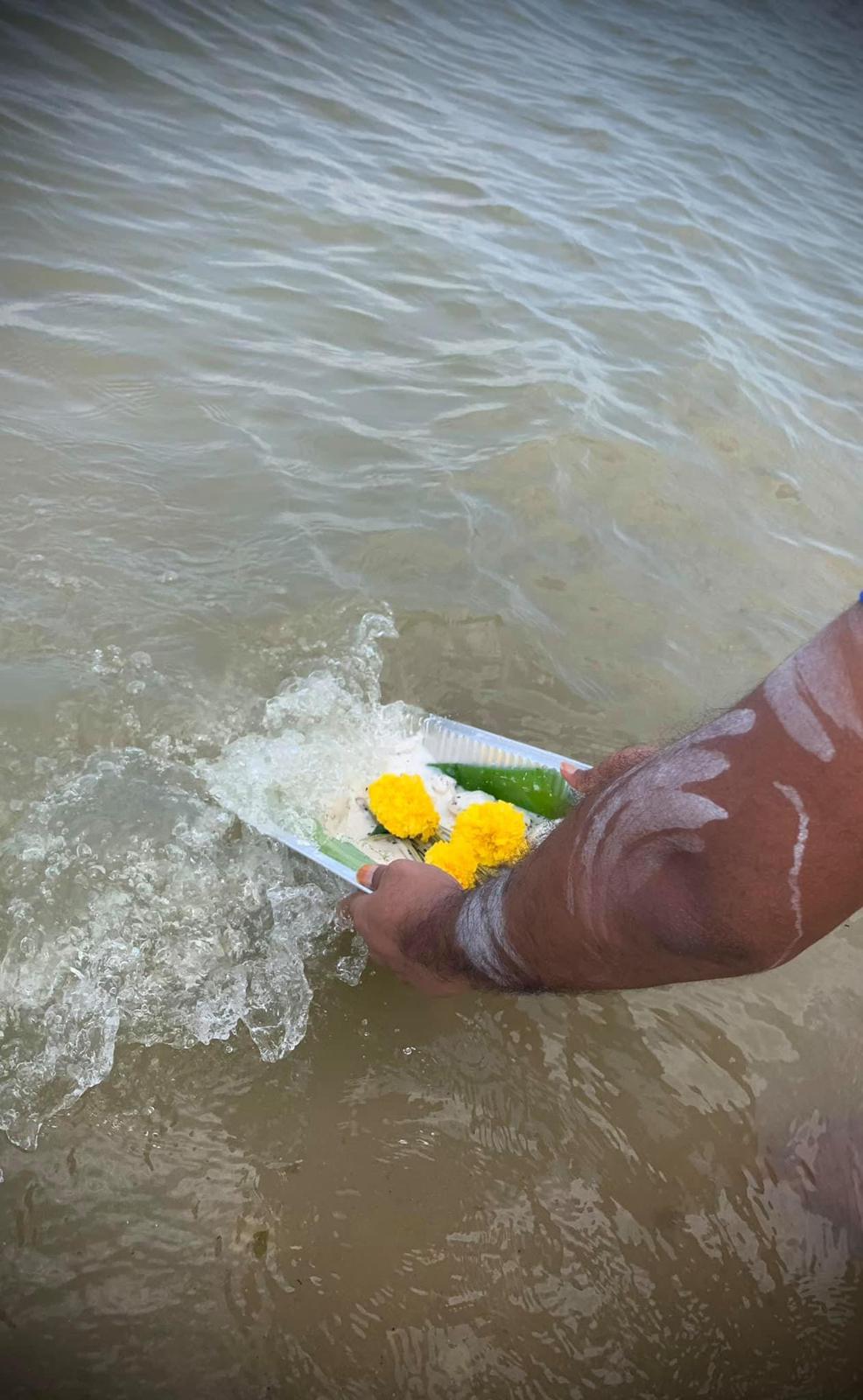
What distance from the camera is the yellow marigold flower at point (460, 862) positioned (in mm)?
2729

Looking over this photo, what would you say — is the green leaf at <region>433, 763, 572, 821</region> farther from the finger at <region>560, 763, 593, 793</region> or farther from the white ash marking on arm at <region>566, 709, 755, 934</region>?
the white ash marking on arm at <region>566, 709, 755, 934</region>

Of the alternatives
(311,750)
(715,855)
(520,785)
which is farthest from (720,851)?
(311,750)

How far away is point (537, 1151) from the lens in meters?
2.48

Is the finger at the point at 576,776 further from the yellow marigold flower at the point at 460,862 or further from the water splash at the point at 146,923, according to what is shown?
the water splash at the point at 146,923

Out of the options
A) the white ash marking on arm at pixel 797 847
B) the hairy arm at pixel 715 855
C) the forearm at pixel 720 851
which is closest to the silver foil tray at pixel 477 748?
the hairy arm at pixel 715 855

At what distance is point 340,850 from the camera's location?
9.23ft

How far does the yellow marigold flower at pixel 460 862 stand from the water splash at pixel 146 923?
328mm

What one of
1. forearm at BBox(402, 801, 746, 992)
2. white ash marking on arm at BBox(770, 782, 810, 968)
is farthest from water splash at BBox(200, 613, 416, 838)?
white ash marking on arm at BBox(770, 782, 810, 968)

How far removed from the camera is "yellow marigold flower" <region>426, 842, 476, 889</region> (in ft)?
8.95

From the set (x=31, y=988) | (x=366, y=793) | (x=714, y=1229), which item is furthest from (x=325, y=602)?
(x=714, y=1229)

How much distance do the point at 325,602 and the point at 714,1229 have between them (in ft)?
7.63

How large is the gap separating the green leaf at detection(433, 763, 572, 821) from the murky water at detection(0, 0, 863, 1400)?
458mm

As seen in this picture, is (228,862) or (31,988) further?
(228,862)

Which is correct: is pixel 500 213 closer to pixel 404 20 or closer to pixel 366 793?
pixel 404 20
